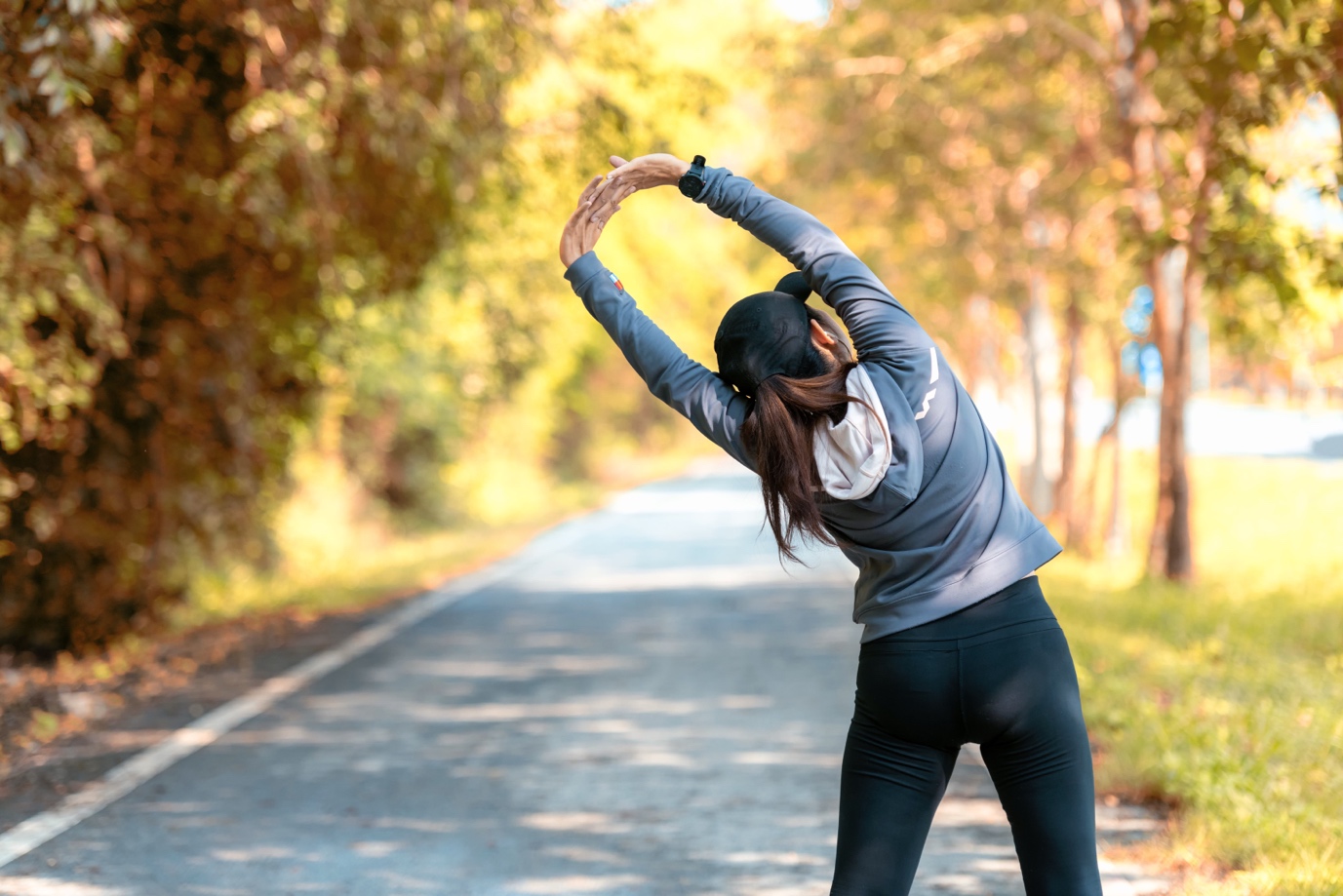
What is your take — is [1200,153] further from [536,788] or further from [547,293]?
[547,293]

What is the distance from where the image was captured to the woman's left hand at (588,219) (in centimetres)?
305

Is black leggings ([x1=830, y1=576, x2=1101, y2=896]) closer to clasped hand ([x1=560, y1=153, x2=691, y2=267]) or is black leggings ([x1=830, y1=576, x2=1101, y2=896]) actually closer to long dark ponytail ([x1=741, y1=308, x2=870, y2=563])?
long dark ponytail ([x1=741, y1=308, x2=870, y2=563])

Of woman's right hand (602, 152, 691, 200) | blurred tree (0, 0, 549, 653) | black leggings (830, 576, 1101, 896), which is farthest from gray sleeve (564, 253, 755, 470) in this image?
blurred tree (0, 0, 549, 653)

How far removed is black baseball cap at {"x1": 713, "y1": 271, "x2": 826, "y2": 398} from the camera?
2832mm

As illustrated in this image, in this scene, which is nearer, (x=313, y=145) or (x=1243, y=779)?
(x=1243, y=779)

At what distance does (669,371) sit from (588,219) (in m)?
0.44

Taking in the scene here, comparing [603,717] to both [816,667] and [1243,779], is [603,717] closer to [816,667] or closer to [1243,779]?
[816,667]

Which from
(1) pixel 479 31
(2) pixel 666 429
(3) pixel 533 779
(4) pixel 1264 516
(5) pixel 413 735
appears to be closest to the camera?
(3) pixel 533 779

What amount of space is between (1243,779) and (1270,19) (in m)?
5.94

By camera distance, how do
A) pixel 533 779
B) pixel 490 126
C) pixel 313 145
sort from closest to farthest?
1. pixel 533 779
2. pixel 313 145
3. pixel 490 126

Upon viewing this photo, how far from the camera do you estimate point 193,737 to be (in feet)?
24.9

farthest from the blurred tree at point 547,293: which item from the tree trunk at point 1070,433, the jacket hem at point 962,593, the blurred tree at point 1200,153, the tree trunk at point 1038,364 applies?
the jacket hem at point 962,593

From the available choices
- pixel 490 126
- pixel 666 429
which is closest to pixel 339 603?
pixel 490 126

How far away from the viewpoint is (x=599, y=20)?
44.5 feet
